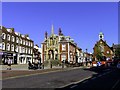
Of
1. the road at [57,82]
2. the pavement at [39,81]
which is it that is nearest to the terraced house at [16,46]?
the pavement at [39,81]

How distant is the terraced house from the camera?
81312 mm

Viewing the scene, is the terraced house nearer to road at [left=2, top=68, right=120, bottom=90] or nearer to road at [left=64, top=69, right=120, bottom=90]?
road at [left=2, top=68, right=120, bottom=90]

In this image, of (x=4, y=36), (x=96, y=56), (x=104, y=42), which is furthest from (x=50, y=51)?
(x=104, y=42)

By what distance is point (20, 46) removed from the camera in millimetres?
92625

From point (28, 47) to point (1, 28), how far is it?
23478mm

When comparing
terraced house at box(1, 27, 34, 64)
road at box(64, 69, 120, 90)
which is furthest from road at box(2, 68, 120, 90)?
terraced house at box(1, 27, 34, 64)

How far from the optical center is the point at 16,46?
89.4m

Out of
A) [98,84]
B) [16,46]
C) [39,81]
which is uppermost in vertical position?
[16,46]

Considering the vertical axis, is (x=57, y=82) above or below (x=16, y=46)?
below

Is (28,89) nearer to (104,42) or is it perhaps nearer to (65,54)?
(65,54)

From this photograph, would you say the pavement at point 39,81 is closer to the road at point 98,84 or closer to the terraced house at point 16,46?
the road at point 98,84

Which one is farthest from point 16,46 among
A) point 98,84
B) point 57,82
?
point 98,84

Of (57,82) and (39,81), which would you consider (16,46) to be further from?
(57,82)

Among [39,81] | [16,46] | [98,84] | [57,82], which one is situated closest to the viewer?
[98,84]
